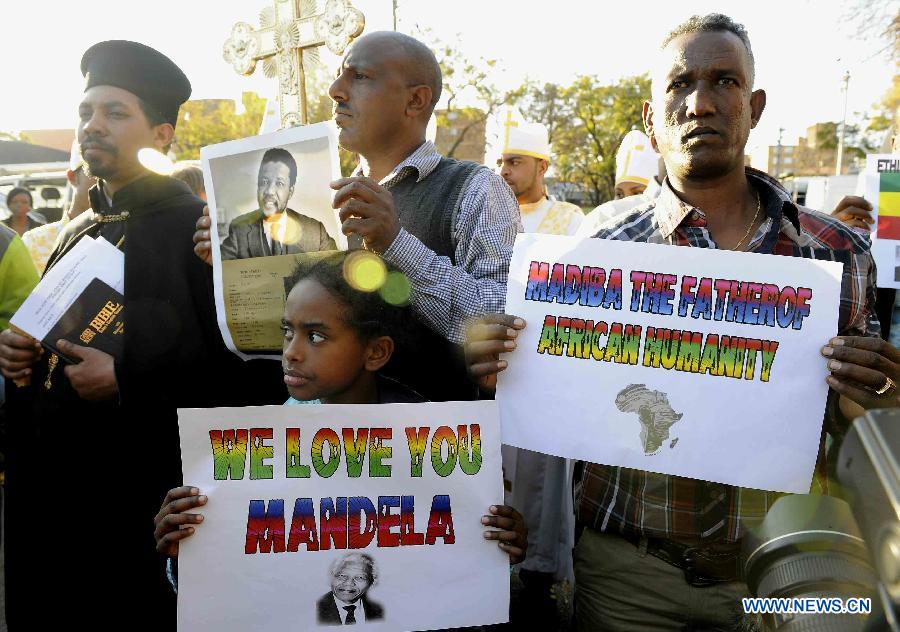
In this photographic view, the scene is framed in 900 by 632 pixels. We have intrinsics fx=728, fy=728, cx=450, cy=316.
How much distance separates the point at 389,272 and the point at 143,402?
3.33 feet

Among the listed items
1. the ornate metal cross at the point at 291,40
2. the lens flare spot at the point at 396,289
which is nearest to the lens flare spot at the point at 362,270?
the lens flare spot at the point at 396,289

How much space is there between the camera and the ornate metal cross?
4523 millimetres

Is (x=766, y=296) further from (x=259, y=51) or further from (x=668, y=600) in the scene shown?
(x=259, y=51)

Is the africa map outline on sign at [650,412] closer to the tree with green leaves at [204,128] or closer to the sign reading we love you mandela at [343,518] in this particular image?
the sign reading we love you mandela at [343,518]

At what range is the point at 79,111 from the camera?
260 centimetres

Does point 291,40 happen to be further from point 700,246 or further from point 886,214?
point 700,246

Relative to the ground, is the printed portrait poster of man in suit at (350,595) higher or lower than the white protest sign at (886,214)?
lower

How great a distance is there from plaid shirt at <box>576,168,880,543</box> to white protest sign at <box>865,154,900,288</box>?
2.17 meters

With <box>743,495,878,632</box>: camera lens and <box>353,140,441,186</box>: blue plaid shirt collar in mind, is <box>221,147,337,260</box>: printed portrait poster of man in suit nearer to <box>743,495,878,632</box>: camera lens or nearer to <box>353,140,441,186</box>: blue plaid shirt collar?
<box>353,140,441,186</box>: blue plaid shirt collar

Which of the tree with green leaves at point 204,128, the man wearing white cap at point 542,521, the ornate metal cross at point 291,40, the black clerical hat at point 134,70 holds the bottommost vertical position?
the man wearing white cap at point 542,521

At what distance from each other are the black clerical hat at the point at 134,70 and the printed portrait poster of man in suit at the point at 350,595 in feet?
6.25

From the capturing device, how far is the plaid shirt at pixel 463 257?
191 cm

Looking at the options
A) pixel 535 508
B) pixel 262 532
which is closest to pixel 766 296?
pixel 262 532

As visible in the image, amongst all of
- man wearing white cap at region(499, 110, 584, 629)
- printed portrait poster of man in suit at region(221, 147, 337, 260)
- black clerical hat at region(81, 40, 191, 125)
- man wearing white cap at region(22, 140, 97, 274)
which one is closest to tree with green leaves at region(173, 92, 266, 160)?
man wearing white cap at region(22, 140, 97, 274)
